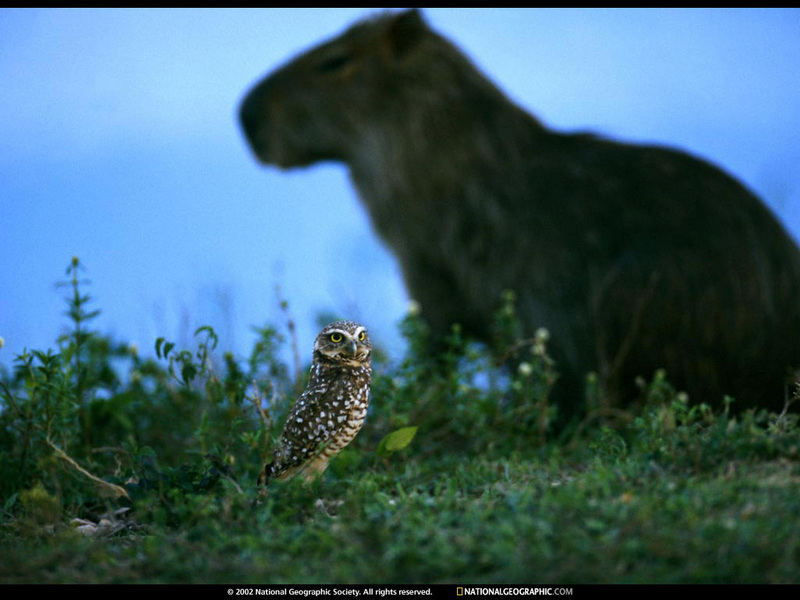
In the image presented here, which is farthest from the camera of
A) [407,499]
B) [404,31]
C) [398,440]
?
[404,31]

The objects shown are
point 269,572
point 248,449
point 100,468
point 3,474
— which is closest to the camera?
point 269,572

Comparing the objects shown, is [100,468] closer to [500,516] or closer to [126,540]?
[126,540]

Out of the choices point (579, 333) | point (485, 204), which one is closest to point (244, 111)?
point (485, 204)

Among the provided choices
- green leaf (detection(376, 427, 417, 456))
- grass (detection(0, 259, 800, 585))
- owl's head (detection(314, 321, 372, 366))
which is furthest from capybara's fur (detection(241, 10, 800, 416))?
owl's head (detection(314, 321, 372, 366))

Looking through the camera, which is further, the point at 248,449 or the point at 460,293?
the point at 460,293

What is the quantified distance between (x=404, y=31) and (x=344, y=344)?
390 centimetres

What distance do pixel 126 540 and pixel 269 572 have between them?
0.87m

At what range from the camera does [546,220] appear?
542cm

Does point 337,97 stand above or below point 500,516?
above

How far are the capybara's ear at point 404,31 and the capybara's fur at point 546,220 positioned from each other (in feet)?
0.03

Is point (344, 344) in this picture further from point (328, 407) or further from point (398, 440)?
point (398, 440)

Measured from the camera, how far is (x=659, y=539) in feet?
7.02

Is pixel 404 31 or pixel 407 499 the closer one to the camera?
pixel 407 499
